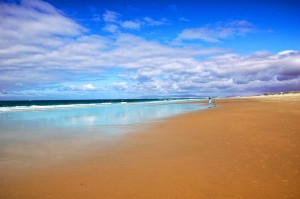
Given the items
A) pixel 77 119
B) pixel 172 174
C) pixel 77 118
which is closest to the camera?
pixel 172 174

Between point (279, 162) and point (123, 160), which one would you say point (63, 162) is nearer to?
point (123, 160)

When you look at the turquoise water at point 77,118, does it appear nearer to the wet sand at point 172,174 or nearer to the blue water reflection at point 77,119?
the blue water reflection at point 77,119

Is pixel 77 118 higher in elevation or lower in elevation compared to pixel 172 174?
higher

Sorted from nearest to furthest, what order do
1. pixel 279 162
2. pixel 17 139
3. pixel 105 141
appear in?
1. pixel 279 162
2. pixel 105 141
3. pixel 17 139

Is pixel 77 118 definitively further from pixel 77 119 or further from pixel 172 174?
pixel 172 174

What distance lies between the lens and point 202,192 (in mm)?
5051

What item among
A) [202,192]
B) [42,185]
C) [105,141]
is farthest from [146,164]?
[105,141]

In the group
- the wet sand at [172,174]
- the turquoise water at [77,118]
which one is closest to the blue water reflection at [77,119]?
the turquoise water at [77,118]

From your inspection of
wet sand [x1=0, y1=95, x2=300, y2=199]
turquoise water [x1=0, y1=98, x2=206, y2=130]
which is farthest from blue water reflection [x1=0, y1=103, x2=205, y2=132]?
wet sand [x1=0, y1=95, x2=300, y2=199]

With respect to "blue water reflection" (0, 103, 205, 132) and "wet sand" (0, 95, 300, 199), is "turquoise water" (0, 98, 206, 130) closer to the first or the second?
"blue water reflection" (0, 103, 205, 132)

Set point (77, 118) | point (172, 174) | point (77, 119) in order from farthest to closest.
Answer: point (77, 118) < point (77, 119) < point (172, 174)

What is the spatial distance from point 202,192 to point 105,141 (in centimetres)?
643

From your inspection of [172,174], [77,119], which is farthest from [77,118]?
[172,174]

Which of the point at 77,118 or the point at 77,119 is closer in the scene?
the point at 77,119
